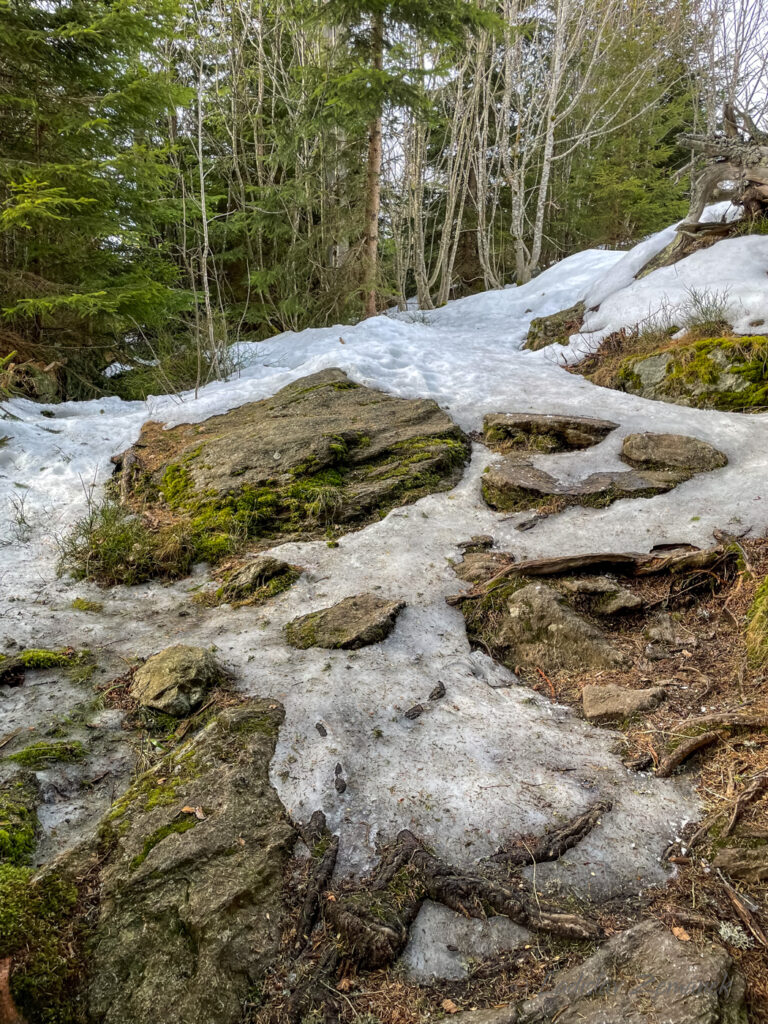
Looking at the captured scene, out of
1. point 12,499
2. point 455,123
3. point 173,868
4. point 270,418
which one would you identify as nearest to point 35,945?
point 173,868

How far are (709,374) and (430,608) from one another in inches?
174

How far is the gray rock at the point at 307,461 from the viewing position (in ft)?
16.3

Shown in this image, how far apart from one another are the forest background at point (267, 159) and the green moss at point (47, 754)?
5.80 metres

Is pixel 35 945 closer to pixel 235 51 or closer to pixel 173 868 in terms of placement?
pixel 173 868

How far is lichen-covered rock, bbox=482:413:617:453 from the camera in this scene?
5547 millimetres

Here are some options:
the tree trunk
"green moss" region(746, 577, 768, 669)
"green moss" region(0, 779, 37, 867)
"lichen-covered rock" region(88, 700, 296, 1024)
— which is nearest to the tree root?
"lichen-covered rock" region(88, 700, 296, 1024)

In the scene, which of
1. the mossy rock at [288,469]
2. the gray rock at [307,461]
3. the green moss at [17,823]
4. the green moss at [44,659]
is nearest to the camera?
the green moss at [17,823]

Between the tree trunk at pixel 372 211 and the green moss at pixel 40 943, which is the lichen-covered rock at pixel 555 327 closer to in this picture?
the tree trunk at pixel 372 211

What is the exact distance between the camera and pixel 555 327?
9.23 meters

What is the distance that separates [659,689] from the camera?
284 centimetres

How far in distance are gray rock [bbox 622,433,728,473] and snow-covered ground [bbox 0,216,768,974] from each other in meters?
0.15

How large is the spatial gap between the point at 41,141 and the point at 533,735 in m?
9.15

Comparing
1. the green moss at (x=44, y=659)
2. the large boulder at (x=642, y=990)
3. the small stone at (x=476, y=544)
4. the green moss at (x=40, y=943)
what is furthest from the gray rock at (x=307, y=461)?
the large boulder at (x=642, y=990)

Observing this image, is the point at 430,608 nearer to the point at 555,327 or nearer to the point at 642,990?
the point at 642,990
